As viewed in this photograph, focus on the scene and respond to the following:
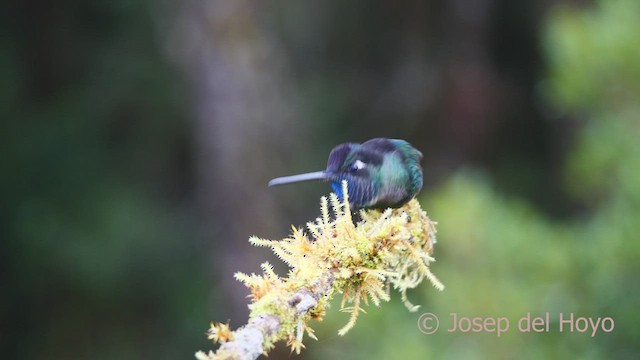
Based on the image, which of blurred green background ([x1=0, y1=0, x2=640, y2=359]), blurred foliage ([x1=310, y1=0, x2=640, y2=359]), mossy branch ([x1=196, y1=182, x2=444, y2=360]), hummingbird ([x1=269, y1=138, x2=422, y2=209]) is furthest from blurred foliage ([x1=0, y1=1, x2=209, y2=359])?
mossy branch ([x1=196, y1=182, x2=444, y2=360])

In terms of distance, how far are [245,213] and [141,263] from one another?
246cm

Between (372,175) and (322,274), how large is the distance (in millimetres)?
510

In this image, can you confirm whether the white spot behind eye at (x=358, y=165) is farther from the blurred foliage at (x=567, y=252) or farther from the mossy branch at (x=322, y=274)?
the blurred foliage at (x=567, y=252)

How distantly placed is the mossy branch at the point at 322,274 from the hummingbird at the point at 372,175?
0.16 feet

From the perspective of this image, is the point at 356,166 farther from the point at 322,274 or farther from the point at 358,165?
the point at 322,274

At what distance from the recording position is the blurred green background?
6184mm

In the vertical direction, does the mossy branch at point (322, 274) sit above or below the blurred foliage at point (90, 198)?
below

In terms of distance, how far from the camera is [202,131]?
6.38m

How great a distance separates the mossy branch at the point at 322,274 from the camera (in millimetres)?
1183

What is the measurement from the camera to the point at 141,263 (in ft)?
26.7

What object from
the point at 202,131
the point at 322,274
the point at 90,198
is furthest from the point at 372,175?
the point at 90,198

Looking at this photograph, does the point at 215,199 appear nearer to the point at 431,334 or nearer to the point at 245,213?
the point at 245,213

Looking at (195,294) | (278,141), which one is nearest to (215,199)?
(278,141)

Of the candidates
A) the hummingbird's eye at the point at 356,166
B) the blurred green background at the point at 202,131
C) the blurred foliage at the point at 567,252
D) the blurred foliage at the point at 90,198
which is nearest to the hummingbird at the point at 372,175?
the hummingbird's eye at the point at 356,166
